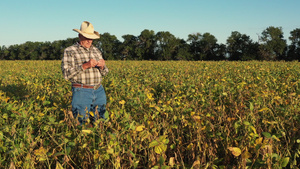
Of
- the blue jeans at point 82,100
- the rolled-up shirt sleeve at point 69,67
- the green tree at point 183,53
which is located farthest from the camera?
the green tree at point 183,53

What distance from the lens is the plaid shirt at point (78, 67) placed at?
3.96 meters

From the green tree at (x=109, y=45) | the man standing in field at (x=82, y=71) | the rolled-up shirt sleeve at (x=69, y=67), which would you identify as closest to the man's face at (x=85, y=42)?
the man standing in field at (x=82, y=71)

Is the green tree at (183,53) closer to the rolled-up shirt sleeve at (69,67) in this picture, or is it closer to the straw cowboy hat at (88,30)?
the straw cowboy hat at (88,30)

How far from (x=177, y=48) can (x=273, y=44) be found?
1031 inches

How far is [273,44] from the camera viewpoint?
59.5 metres

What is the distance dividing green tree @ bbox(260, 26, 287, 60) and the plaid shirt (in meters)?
59.1

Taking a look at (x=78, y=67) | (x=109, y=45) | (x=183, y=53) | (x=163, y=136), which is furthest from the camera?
(x=109, y=45)

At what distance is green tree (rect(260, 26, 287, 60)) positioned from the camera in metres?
57.9

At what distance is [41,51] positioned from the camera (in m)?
85.8

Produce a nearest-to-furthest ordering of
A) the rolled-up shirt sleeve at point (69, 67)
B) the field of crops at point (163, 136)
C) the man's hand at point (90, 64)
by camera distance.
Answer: the field of crops at point (163, 136) → the man's hand at point (90, 64) → the rolled-up shirt sleeve at point (69, 67)

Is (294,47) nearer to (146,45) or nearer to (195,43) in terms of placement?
(195,43)

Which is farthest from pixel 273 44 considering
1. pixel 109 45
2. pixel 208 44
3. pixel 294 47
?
pixel 109 45

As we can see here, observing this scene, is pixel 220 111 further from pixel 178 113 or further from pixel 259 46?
pixel 259 46

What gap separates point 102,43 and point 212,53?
36188mm
